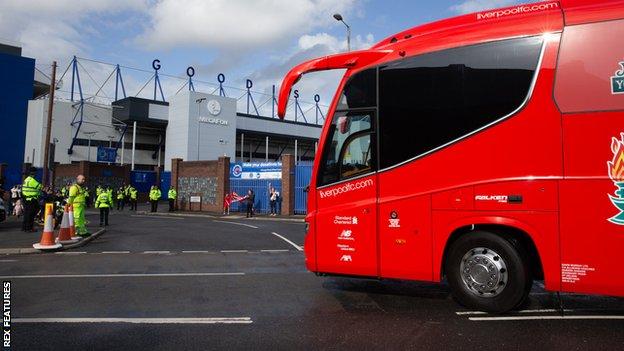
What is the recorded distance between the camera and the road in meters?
4.54

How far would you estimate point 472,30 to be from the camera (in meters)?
5.74

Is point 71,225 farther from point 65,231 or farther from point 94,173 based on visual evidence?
point 94,173

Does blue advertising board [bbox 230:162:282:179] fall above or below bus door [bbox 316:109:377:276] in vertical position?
above

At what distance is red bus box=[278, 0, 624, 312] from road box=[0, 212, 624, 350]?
1.52 feet

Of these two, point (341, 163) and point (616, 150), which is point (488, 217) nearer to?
point (616, 150)

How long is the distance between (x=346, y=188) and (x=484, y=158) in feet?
5.92

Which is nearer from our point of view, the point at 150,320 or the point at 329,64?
the point at 150,320

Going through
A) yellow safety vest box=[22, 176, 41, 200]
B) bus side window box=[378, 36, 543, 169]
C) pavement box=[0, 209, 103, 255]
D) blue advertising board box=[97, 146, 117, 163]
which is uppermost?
blue advertising board box=[97, 146, 117, 163]

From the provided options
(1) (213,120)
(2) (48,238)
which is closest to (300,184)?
(2) (48,238)

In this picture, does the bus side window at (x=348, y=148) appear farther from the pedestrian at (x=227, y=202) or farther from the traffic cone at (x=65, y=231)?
the pedestrian at (x=227, y=202)

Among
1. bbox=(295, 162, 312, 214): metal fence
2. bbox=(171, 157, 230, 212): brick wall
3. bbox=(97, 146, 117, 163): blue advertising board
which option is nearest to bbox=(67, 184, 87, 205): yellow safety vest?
bbox=(295, 162, 312, 214): metal fence

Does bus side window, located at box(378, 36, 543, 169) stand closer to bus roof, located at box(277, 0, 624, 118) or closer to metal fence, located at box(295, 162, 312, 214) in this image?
bus roof, located at box(277, 0, 624, 118)

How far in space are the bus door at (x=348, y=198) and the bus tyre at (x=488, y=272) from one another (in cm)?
104

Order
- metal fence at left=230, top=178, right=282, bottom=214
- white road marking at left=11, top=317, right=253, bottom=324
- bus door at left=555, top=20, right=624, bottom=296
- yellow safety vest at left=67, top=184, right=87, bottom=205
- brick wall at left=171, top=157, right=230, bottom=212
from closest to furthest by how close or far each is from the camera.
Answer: bus door at left=555, top=20, right=624, bottom=296 → white road marking at left=11, top=317, right=253, bottom=324 → yellow safety vest at left=67, top=184, right=87, bottom=205 → metal fence at left=230, top=178, right=282, bottom=214 → brick wall at left=171, top=157, right=230, bottom=212
